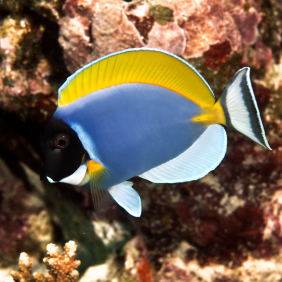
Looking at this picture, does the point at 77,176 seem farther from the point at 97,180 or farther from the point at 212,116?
the point at 212,116

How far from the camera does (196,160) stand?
1.53m

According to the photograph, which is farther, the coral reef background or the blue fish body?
the coral reef background

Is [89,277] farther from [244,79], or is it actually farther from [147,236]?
[244,79]

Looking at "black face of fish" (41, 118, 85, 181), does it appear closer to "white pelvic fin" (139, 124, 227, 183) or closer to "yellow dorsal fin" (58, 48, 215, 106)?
"yellow dorsal fin" (58, 48, 215, 106)

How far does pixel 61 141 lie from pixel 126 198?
0.50 m

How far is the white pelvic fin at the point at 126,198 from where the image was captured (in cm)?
148

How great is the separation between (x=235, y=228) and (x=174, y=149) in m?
1.52

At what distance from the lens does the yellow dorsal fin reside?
1298mm

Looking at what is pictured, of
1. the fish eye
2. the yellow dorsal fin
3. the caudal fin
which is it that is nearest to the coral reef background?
the yellow dorsal fin

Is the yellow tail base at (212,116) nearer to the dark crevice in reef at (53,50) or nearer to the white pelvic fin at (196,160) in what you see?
the white pelvic fin at (196,160)


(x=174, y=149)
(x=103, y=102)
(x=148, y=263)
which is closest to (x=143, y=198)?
(x=148, y=263)

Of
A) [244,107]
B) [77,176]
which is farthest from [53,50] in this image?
[244,107]

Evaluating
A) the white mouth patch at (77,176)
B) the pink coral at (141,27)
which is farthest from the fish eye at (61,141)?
the pink coral at (141,27)

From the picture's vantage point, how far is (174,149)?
150 centimetres
